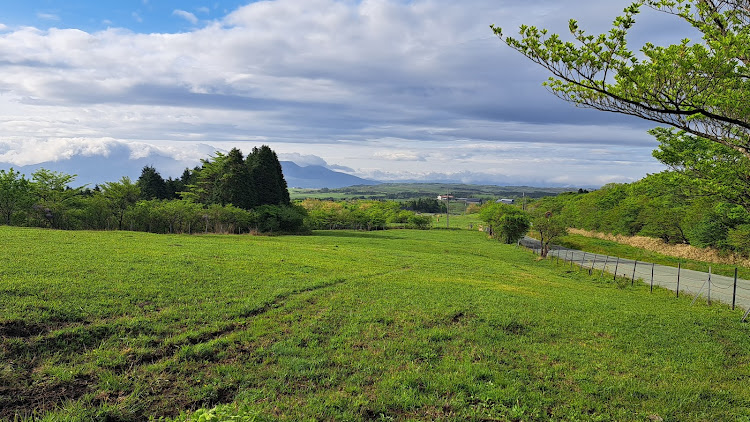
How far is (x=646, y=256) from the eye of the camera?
149 feet

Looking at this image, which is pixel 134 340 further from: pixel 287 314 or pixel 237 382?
pixel 287 314

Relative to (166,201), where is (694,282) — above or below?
below

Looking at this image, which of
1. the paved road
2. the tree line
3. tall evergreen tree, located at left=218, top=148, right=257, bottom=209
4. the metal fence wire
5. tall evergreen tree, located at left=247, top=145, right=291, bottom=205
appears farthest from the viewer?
tall evergreen tree, located at left=247, top=145, right=291, bottom=205

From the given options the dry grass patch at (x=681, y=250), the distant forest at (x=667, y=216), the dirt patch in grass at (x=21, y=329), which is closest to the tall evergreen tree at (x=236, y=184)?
the distant forest at (x=667, y=216)

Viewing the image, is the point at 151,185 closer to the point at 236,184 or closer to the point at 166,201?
the point at 236,184

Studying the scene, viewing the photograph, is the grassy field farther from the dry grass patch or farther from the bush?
the bush

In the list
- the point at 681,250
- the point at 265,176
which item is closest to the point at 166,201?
the point at 265,176

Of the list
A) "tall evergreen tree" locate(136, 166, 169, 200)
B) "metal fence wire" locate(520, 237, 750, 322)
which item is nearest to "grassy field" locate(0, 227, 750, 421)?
"metal fence wire" locate(520, 237, 750, 322)

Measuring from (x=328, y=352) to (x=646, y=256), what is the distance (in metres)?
51.7

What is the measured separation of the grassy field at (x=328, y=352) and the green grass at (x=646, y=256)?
82.0 feet

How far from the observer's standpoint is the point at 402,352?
8.09 meters

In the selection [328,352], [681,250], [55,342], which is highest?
[55,342]

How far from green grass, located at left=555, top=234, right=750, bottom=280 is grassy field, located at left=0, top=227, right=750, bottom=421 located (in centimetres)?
2498

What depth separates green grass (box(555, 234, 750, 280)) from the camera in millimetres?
34062
